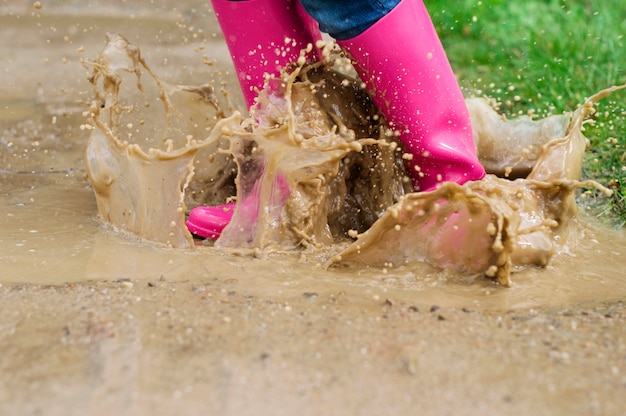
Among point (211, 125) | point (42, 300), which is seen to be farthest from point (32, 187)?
point (42, 300)

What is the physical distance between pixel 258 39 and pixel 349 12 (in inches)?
13.2

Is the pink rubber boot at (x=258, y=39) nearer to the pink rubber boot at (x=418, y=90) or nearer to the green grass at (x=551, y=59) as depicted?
the pink rubber boot at (x=418, y=90)

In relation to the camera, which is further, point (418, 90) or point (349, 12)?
point (418, 90)

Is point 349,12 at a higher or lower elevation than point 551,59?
→ higher

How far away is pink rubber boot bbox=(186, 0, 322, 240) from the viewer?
7.22 feet

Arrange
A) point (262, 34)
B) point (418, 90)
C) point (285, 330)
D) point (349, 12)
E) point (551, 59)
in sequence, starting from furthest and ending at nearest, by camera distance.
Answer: point (551, 59) → point (262, 34) → point (418, 90) → point (349, 12) → point (285, 330)

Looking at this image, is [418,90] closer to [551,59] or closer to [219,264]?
[219,264]

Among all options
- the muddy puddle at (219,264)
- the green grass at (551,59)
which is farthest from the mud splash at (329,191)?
the green grass at (551,59)

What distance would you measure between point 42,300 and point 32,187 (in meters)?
1.11

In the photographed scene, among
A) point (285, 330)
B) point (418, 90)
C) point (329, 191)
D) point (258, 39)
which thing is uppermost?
point (258, 39)

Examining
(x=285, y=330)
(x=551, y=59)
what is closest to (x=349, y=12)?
(x=285, y=330)

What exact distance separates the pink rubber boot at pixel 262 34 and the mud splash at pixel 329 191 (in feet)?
0.21

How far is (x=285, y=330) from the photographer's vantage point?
159 centimetres

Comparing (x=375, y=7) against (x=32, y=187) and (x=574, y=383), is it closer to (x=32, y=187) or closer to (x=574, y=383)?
(x=574, y=383)
